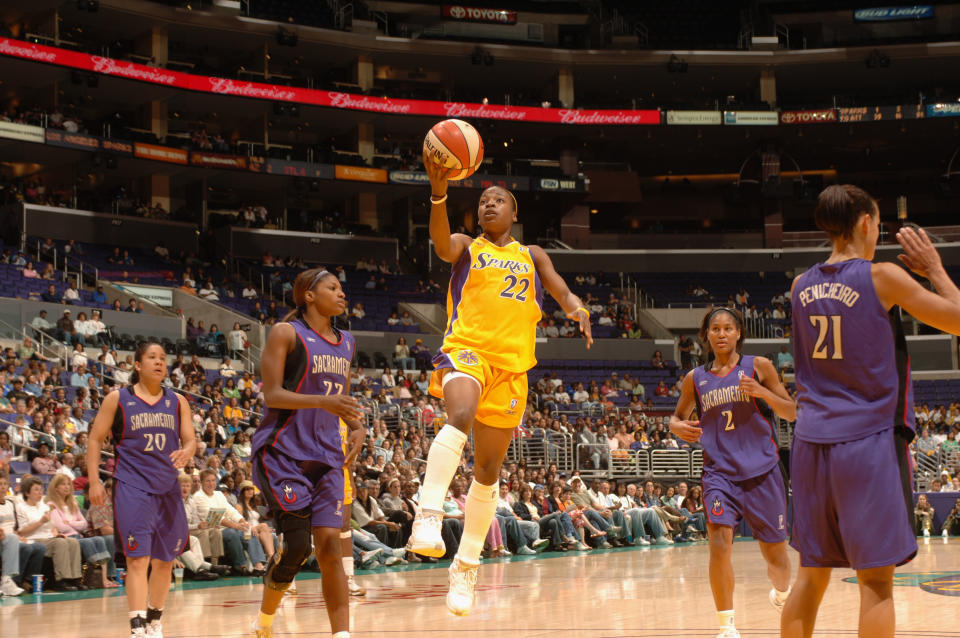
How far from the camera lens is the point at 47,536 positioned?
39.6 feet

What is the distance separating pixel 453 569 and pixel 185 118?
35432 millimetres

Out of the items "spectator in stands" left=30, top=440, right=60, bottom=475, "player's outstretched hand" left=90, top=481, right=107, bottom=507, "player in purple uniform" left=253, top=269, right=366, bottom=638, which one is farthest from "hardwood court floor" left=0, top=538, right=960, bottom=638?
"spectator in stands" left=30, top=440, right=60, bottom=475

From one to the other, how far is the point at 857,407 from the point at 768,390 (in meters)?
2.06

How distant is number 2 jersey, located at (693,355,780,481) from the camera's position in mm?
7352

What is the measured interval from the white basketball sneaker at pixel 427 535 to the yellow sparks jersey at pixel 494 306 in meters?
0.96

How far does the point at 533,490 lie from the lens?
18766 mm

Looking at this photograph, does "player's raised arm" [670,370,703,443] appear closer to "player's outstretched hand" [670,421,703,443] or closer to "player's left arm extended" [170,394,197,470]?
"player's outstretched hand" [670,421,703,443]

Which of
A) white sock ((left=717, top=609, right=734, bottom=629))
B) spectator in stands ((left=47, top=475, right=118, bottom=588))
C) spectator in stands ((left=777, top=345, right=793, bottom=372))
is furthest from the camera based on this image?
spectator in stands ((left=777, top=345, right=793, bottom=372))

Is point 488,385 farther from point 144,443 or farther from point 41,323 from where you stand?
point 41,323

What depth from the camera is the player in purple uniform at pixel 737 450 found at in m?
7.24

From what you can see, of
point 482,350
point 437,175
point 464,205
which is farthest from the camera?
point 464,205

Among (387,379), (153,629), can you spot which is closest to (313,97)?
(387,379)

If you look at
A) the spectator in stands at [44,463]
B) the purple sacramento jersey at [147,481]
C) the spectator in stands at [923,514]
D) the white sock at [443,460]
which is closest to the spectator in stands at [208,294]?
the spectator in stands at [44,463]

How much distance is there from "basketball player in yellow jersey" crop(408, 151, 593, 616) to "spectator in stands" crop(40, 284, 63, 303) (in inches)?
852
